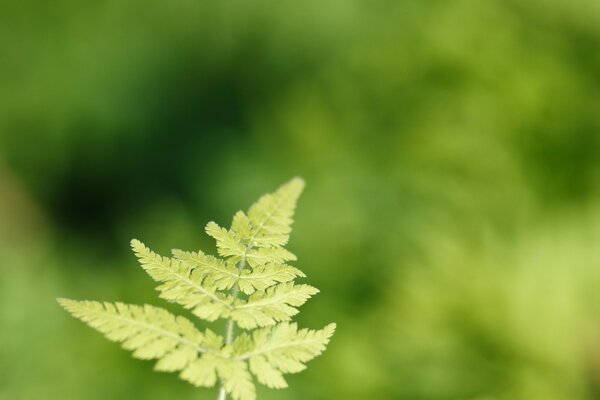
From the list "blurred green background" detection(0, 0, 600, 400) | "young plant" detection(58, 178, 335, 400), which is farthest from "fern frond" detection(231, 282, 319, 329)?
"blurred green background" detection(0, 0, 600, 400)

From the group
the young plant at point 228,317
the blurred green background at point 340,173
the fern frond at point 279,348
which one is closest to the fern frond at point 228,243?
the young plant at point 228,317

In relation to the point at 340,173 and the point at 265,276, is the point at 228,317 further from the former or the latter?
the point at 340,173

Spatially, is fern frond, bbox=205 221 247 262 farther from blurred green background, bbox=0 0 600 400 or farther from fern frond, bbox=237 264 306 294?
blurred green background, bbox=0 0 600 400

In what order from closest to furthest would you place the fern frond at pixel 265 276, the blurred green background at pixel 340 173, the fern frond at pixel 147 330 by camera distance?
the fern frond at pixel 147 330 → the fern frond at pixel 265 276 → the blurred green background at pixel 340 173

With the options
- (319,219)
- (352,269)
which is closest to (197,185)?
(319,219)

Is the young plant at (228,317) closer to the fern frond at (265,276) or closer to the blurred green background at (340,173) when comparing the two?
the fern frond at (265,276)
